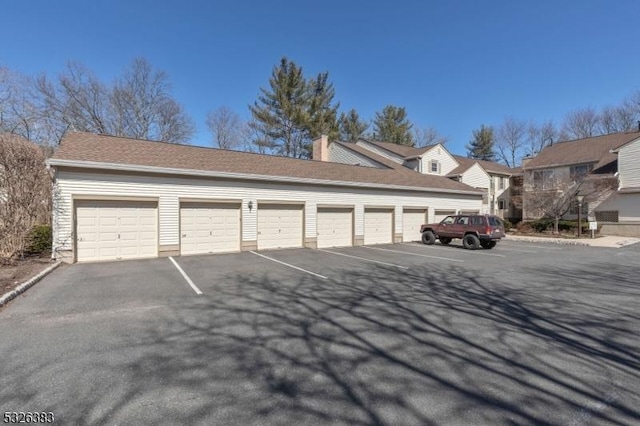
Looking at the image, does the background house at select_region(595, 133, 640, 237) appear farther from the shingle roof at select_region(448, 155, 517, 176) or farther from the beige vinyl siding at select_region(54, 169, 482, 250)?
the beige vinyl siding at select_region(54, 169, 482, 250)

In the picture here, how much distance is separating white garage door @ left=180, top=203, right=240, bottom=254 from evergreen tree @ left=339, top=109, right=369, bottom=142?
29.0m

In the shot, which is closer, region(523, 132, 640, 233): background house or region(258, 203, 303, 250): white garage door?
region(258, 203, 303, 250): white garage door

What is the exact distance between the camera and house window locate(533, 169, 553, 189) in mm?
27469

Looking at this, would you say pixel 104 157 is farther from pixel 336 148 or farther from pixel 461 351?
pixel 336 148

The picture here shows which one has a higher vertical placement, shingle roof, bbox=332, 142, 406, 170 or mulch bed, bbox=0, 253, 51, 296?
shingle roof, bbox=332, 142, 406, 170

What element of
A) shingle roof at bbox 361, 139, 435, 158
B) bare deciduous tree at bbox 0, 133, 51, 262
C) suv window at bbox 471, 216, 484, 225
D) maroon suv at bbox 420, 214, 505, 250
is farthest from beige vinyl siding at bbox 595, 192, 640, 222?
bare deciduous tree at bbox 0, 133, 51, 262

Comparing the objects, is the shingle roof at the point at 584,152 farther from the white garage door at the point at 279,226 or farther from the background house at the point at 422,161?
the white garage door at the point at 279,226

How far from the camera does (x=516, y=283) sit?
8.48 m

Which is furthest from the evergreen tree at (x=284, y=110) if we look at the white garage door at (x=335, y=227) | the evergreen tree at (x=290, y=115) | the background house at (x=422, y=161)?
the white garage door at (x=335, y=227)

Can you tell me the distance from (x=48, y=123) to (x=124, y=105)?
615 cm

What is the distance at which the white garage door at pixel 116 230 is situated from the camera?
36.8ft

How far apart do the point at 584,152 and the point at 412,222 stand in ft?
67.2

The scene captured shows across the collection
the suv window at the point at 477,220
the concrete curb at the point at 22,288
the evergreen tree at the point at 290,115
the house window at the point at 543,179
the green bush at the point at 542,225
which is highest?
the evergreen tree at the point at 290,115

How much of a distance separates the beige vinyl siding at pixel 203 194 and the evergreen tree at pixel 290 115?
16.9m
